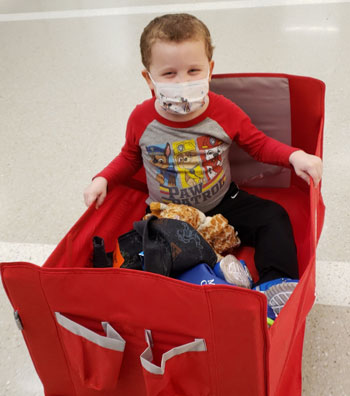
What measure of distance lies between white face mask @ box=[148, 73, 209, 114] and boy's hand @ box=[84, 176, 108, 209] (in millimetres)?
212

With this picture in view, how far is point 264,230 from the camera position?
105cm

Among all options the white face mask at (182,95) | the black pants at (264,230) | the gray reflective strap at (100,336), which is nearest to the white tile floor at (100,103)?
the black pants at (264,230)

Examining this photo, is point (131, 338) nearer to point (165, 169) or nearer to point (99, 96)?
point (165, 169)

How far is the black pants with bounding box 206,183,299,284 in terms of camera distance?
0.98 meters

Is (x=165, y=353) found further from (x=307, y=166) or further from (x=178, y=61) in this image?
(x=178, y=61)

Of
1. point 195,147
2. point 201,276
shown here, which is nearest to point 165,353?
point 201,276

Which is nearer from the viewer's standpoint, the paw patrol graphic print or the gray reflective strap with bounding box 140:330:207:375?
the gray reflective strap with bounding box 140:330:207:375

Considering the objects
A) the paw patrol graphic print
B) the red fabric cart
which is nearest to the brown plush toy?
the paw patrol graphic print

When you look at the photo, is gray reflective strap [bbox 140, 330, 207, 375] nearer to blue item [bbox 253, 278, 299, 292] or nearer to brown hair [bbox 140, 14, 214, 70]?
blue item [bbox 253, 278, 299, 292]

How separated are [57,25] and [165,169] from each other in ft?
7.28

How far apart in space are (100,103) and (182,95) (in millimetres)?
1162

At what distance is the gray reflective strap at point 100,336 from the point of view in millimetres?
764

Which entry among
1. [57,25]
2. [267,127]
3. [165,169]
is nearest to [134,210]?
[165,169]

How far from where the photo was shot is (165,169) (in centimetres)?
108
